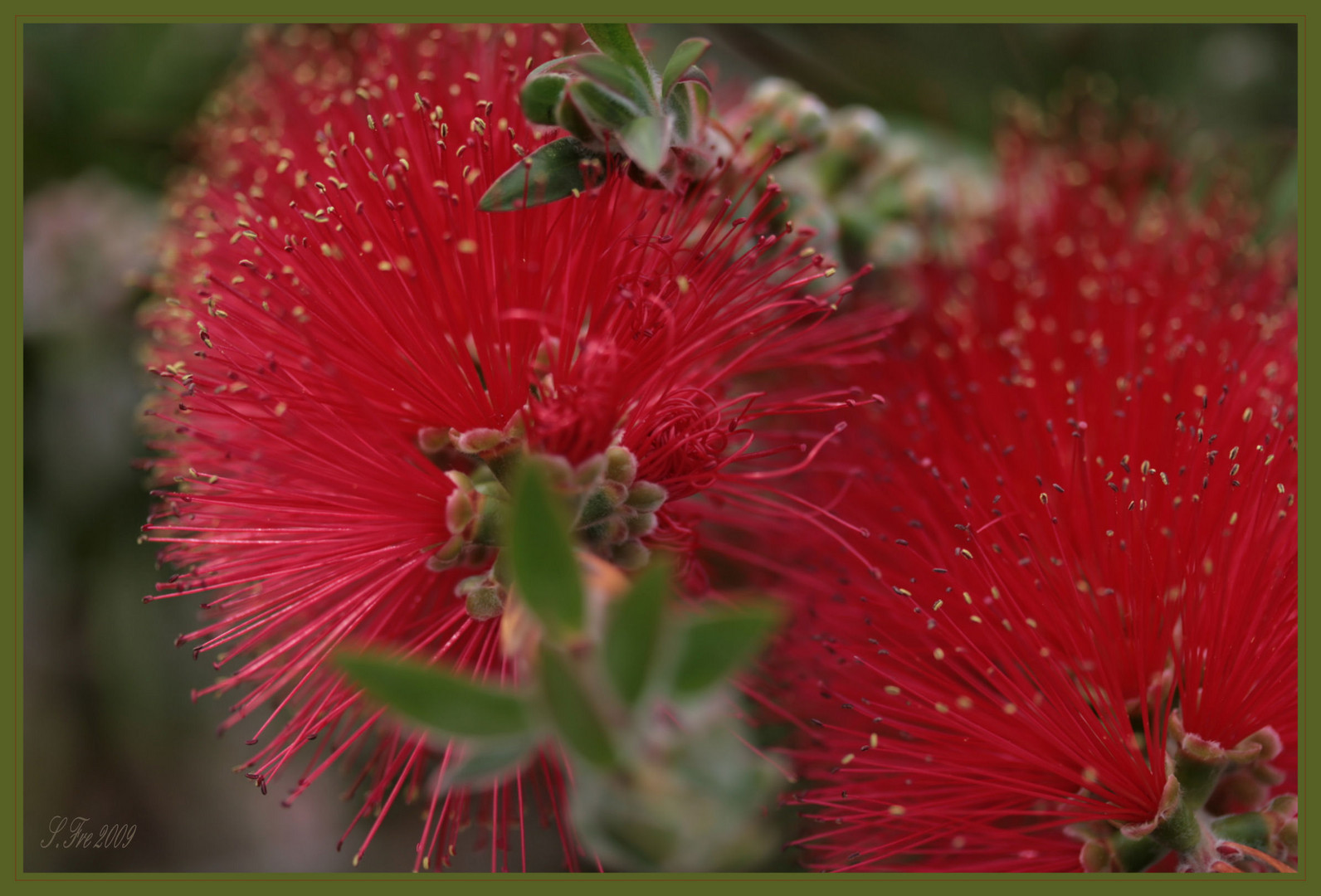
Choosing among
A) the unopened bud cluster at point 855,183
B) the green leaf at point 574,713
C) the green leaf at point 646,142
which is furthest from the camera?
the unopened bud cluster at point 855,183

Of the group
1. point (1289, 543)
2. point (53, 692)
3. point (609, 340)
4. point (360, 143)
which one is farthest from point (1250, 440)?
point (53, 692)

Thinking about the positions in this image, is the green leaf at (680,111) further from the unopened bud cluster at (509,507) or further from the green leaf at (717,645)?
the green leaf at (717,645)

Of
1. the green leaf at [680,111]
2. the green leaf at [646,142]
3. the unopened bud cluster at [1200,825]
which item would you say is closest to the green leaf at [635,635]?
the green leaf at [646,142]

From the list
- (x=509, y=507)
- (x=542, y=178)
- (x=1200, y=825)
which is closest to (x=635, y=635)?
(x=509, y=507)

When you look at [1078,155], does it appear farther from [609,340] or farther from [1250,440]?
[609,340]

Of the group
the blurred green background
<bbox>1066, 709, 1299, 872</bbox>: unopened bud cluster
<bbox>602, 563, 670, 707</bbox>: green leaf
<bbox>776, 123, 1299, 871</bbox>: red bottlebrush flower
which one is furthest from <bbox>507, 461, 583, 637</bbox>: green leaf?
the blurred green background
